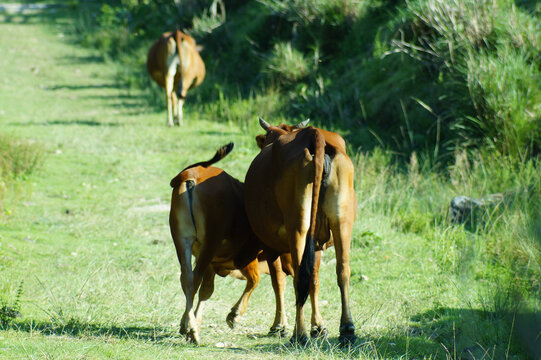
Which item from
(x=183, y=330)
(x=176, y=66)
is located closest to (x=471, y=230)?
(x=183, y=330)

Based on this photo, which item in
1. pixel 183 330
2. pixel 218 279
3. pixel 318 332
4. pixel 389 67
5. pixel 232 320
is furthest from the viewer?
pixel 389 67

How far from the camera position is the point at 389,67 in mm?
13516

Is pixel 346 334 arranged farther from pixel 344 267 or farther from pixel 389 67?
pixel 389 67

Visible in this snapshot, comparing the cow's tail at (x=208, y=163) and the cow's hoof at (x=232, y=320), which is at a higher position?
the cow's tail at (x=208, y=163)

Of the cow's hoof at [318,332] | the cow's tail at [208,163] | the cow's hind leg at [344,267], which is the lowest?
the cow's hoof at [318,332]

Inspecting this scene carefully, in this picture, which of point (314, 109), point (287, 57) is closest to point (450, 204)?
point (314, 109)

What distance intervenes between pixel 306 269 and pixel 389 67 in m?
9.77

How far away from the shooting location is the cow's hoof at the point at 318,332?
4.68 m

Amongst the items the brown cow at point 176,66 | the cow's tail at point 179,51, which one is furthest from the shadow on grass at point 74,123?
the cow's tail at point 179,51

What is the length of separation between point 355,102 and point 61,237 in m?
7.19

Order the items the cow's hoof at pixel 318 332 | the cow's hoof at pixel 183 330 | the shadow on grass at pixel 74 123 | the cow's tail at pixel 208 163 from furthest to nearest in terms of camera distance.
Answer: the shadow on grass at pixel 74 123 → the cow's tail at pixel 208 163 → the cow's hoof at pixel 183 330 → the cow's hoof at pixel 318 332

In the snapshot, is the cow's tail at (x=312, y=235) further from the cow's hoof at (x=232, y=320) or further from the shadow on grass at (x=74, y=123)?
the shadow on grass at (x=74, y=123)

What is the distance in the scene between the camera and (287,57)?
580 inches

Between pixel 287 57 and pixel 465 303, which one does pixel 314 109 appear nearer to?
pixel 287 57
